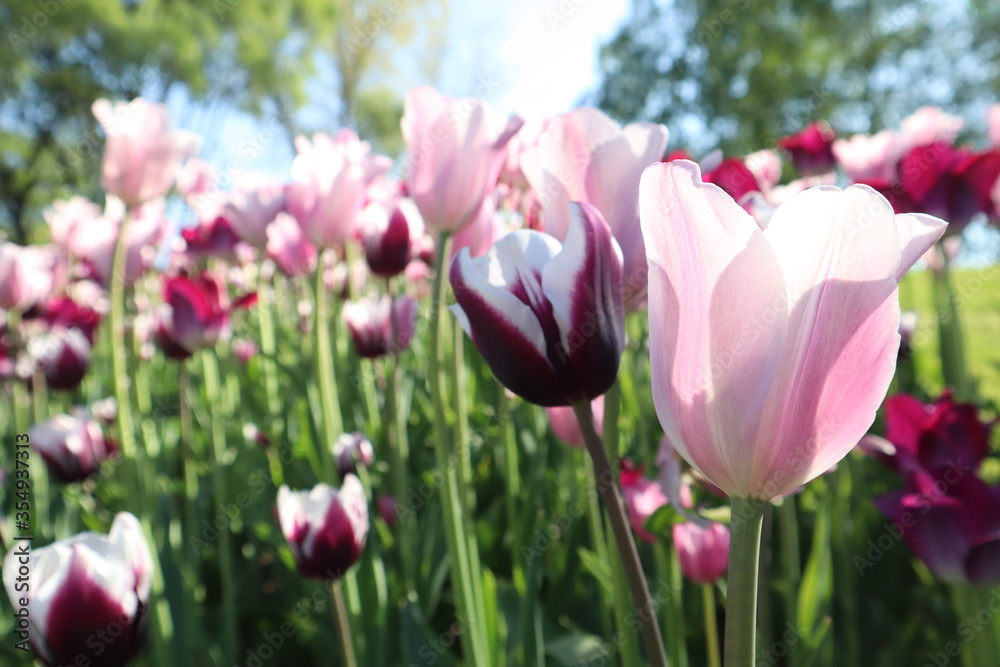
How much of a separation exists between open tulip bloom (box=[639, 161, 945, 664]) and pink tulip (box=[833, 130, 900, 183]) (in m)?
1.88

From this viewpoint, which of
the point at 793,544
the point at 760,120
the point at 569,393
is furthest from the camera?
the point at 760,120

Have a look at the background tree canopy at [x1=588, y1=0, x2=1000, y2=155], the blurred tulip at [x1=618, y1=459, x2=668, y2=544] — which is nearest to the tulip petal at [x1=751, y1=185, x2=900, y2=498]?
the blurred tulip at [x1=618, y1=459, x2=668, y2=544]

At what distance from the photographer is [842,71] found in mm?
12781

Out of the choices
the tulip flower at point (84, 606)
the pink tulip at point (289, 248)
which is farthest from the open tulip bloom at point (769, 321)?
the pink tulip at point (289, 248)

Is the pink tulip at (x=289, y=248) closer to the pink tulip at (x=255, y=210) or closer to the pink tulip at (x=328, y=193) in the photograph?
the pink tulip at (x=255, y=210)

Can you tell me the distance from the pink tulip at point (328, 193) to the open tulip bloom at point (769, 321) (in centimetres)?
103

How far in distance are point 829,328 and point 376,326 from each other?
58.6 inches

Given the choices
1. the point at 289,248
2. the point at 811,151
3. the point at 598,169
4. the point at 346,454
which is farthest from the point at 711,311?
the point at 811,151

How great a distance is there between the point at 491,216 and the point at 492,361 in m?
0.67

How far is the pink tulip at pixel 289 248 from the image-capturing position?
2.00m

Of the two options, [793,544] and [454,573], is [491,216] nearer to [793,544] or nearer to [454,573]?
[454,573]

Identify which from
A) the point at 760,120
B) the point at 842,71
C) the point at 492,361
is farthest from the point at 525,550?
the point at 842,71

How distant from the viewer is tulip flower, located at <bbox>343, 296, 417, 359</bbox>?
1721 mm

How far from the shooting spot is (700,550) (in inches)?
36.1
